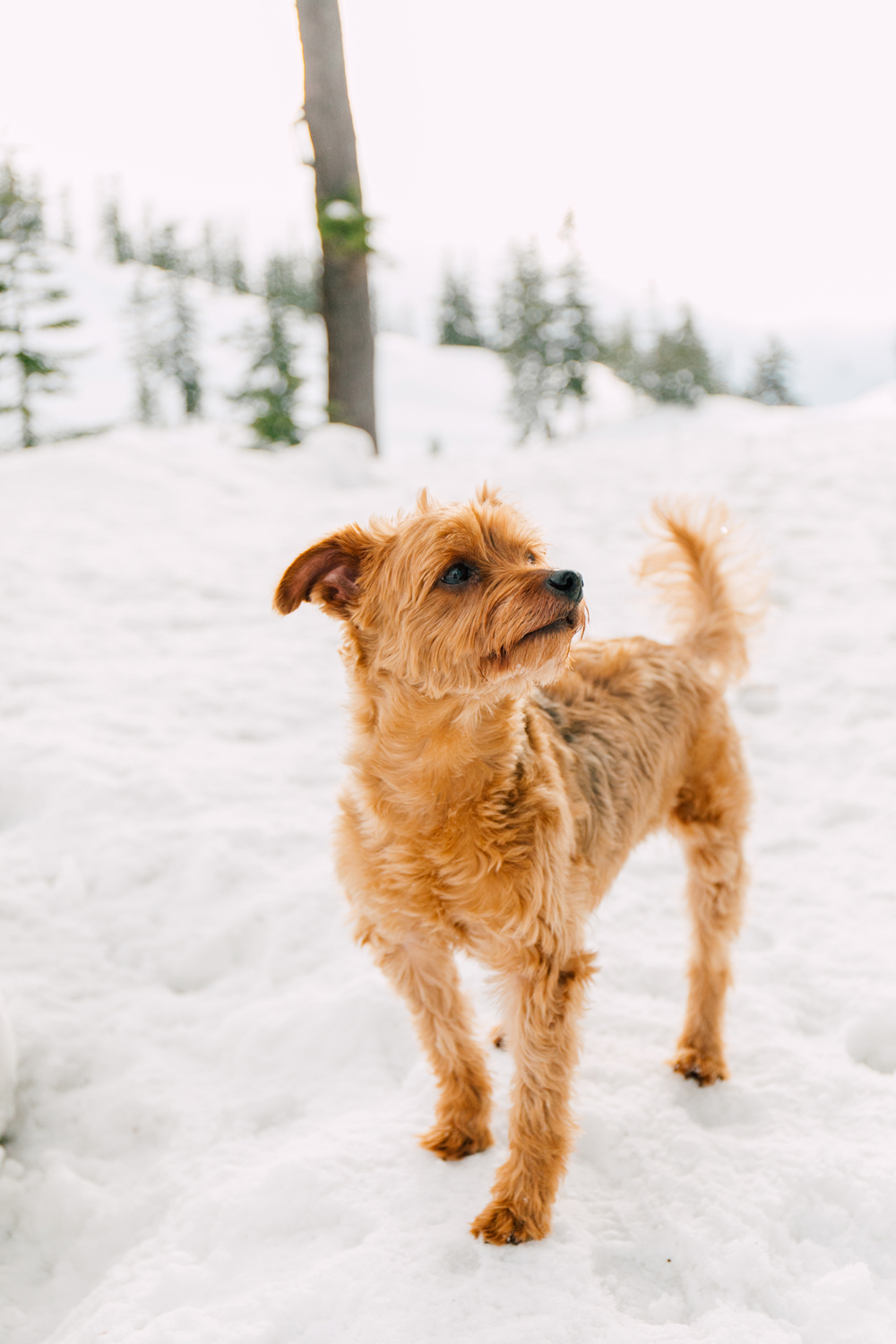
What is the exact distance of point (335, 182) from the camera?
11.0 metres

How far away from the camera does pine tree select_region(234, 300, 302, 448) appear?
17.5 meters

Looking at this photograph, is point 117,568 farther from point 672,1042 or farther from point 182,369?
point 182,369

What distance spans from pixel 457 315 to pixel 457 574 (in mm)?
68654

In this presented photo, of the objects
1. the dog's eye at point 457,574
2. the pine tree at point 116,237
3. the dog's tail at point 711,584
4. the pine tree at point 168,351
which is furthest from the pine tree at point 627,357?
the pine tree at point 116,237

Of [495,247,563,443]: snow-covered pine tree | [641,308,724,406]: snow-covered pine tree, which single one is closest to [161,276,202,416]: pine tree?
[495,247,563,443]: snow-covered pine tree

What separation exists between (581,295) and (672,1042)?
1598 inches

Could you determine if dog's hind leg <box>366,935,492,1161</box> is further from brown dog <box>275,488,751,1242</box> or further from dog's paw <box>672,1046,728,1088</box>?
dog's paw <box>672,1046,728,1088</box>

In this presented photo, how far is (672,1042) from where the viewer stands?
3525mm

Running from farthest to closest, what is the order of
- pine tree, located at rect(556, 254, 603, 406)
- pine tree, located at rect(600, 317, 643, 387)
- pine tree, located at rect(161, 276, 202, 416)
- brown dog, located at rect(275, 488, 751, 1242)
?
pine tree, located at rect(600, 317, 643, 387) < pine tree, located at rect(161, 276, 202, 416) < pine tree, located at rect(556, 254, 603, 406) < brown dog, located at rect(275, 488, 751, 1242)

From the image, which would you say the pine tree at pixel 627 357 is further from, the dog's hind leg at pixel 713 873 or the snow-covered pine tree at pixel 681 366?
the dog's hind leg at pixel 713 873

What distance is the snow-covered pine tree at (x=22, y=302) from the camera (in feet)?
61.9

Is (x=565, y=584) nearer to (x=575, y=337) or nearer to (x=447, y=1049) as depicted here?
(x=447, y=1049)

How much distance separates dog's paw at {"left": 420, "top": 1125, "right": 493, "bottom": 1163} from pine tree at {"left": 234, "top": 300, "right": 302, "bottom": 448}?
14964 mm

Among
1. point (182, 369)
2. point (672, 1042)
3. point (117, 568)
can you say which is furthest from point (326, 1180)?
point (182, 369)
